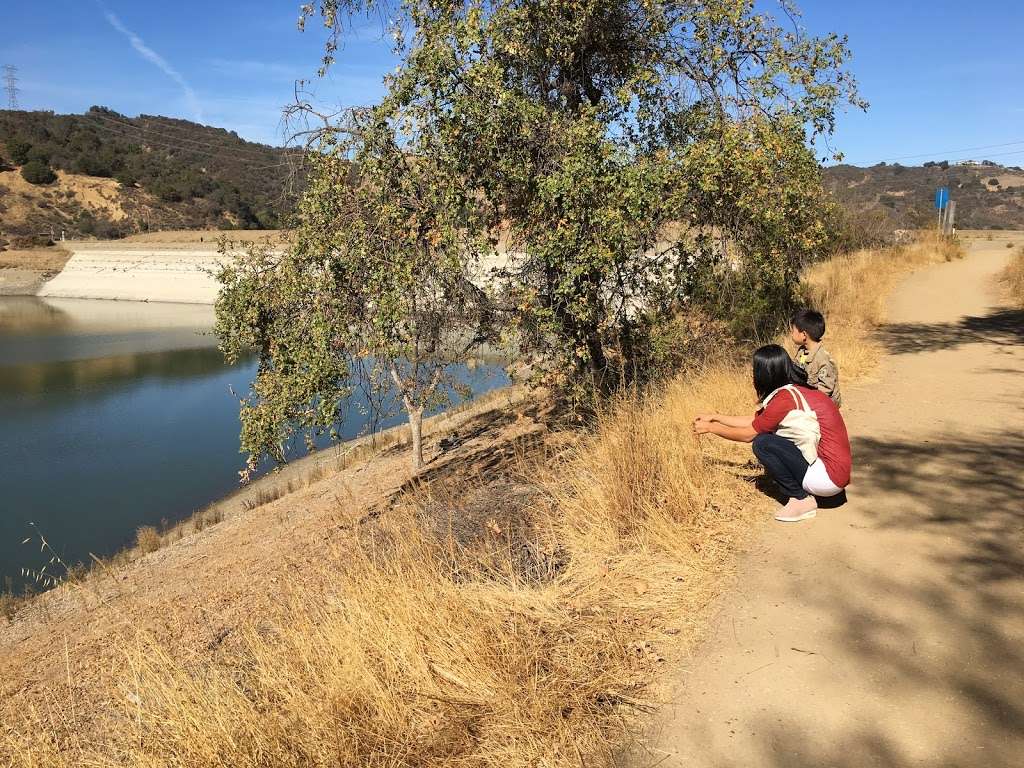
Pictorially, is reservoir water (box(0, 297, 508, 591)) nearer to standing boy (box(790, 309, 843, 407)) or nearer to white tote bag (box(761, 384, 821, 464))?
standing boy (box(790, 309, 843, 407))

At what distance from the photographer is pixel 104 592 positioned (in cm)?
989

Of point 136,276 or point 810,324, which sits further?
point 136,276

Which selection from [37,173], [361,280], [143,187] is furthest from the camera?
[143,187]

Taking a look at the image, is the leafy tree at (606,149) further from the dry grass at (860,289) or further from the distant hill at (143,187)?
the distant hill at (143,187)

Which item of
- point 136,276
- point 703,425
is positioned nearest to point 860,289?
point 703,425

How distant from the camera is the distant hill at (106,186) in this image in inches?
2817

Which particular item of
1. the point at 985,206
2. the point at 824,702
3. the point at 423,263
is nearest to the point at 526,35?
the point at 423,263

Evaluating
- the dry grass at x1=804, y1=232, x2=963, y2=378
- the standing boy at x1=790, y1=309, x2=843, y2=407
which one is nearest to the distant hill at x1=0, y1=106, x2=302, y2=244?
the dry grass at x1=804, y1=232, x2=963, y2=378

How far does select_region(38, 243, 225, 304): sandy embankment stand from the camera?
5097 cm

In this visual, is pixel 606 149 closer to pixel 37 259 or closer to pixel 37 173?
pixel 37 259

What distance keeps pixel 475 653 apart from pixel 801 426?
2.51 m

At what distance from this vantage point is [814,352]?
18.1ft

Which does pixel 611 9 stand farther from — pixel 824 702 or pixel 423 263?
pixel 824 702

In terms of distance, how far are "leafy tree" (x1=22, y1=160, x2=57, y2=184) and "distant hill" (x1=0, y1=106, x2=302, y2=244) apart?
9cm
